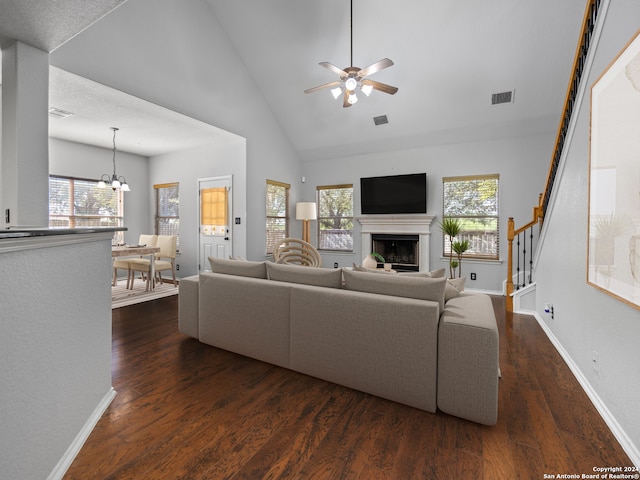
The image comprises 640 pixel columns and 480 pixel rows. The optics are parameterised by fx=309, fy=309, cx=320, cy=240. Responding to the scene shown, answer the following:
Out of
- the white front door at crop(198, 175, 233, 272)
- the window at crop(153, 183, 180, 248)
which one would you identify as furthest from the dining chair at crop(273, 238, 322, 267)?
the window at crop(153, 183, 180, 248)

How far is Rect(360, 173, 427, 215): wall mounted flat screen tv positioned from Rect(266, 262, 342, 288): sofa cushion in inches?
160

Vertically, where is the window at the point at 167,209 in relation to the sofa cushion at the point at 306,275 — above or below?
above

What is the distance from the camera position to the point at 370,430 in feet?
5.71

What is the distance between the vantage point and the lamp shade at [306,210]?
261 inches

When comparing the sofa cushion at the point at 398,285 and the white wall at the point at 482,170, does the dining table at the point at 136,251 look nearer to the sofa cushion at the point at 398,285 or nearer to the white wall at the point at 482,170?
the sofa cushion at the point at 398,285

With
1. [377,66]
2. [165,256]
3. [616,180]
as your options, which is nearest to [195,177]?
[165,256]

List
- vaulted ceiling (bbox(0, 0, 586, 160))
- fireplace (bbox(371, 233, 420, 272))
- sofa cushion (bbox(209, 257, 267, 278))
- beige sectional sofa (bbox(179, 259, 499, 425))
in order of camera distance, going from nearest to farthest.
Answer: beige sectional sofa (bbox(179, 259, 499, 425)), sofa cushion (bbox(209, 257, 267, 278)), vaulted ceiling (bbox(0, 0, 586, 160)), fireplace (bbox(371, 233, 420, 272))

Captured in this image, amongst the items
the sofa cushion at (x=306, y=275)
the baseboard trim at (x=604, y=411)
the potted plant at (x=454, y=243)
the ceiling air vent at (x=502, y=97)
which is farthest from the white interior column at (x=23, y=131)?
the ceiling air vent at (x=502, y=97)

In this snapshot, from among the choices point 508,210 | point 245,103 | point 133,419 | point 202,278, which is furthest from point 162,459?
point 508,210

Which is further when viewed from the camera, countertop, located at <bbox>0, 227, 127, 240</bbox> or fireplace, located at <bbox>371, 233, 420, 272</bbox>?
fireplace, located at <bbox>371, 233, 420, 272</bbox>

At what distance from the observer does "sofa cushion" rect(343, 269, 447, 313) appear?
202 cm

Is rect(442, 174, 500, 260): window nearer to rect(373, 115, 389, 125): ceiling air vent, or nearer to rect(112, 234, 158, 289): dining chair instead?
rect(373, 115, 389, 125): ceiling air vent

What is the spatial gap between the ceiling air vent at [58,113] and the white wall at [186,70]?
138 cm

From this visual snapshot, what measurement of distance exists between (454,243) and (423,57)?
2990mm
